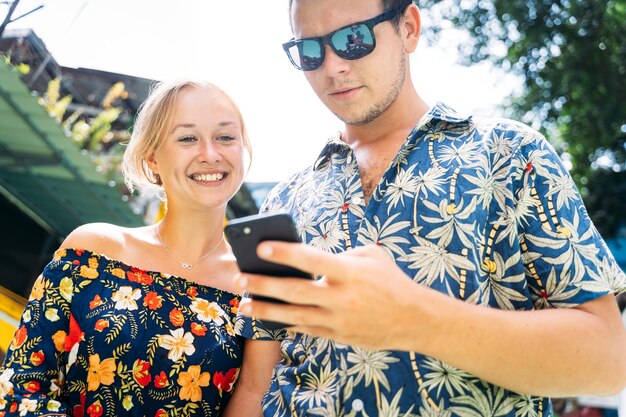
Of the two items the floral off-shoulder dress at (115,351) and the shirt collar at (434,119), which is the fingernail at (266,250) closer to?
the shirt collar at (434,119)

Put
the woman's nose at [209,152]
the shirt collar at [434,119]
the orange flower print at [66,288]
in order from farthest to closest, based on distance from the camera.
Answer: the woman's nose at [209,152], the orange flower print at [66,288], the shirt collar at [434,119]

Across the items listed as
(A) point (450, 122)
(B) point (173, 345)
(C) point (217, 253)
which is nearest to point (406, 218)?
(A) point (450, 122)

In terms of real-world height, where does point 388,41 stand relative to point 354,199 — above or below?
above

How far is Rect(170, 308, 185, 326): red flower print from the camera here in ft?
7.38

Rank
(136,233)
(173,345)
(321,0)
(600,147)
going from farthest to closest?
(600,147)
(136,233)
(173,345)
(321,0)

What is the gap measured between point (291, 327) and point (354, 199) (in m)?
0.63

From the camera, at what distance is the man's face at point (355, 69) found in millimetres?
1768

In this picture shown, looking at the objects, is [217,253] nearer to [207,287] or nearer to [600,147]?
[207,287]

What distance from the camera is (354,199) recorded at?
1.67 m

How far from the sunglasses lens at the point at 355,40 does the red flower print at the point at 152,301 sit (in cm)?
118

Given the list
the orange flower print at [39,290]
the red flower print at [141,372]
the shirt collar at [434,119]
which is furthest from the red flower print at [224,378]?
the shirt collar at [434,119]

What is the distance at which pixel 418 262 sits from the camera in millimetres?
1483

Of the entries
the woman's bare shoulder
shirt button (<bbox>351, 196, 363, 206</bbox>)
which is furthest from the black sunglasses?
the woman's bare shoulder

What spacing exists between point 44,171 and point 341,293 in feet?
16.4
